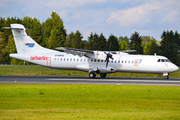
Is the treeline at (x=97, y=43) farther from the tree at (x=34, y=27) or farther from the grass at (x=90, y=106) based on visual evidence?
the grass at (x=90, y=106)

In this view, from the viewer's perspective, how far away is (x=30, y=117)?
10055 mm

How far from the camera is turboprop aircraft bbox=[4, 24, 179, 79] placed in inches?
1158

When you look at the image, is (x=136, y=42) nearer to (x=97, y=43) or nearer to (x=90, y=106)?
(x=97, y=43)

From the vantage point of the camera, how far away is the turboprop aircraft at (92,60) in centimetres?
2942

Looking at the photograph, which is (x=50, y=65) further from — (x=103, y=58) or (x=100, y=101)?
(x=100, y=101)

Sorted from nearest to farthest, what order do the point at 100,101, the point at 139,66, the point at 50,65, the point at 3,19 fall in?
the point at 100,101, the point at 139,66, the point at 50,65, the point at 3,19

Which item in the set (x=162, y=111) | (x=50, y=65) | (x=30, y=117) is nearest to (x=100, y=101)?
(x=162, y=111)

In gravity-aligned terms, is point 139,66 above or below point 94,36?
below

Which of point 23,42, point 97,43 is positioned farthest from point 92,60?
point 97,43

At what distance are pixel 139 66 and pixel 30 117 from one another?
2130 centimetres

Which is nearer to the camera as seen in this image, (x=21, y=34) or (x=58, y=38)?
(x=21, y=34)

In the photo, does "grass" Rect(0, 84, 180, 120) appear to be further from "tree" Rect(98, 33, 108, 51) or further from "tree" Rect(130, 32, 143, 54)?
"tree" Rect(130, 32, 143, 54)

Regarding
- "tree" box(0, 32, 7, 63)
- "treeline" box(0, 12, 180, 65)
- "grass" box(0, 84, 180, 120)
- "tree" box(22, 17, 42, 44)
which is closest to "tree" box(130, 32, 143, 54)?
"treeline" box(0, 12, 180, 65)

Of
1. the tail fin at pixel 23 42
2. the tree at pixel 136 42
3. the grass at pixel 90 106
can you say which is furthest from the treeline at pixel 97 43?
the grass at pixel 90 106
